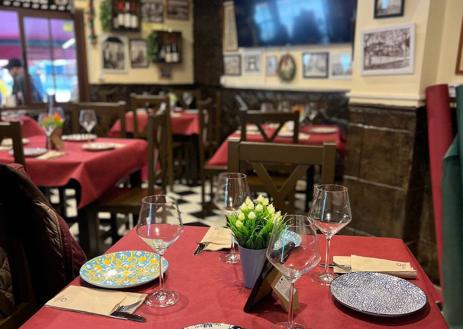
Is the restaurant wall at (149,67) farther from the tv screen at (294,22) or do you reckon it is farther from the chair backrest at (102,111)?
the chair backrest at (102,111)

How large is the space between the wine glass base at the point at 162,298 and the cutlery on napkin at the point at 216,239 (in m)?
0.28

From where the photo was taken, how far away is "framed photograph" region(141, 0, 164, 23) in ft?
20.0

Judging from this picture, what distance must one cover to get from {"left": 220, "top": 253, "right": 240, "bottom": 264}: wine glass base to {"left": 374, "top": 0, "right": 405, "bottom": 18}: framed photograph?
197 cm

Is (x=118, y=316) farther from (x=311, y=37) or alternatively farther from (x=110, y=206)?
(x=311, y=37)

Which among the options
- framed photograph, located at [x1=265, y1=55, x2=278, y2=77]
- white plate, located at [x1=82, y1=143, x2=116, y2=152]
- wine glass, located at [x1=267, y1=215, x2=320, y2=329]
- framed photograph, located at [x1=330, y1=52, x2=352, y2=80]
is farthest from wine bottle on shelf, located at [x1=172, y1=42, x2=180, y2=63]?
wine glass, located at [x1=267, y1=215, x2=320, y2=329]

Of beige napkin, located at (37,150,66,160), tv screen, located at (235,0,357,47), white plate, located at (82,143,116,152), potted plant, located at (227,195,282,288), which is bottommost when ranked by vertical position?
beige napkin, located at (37,150,66,160)

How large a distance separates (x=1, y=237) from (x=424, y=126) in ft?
7.52

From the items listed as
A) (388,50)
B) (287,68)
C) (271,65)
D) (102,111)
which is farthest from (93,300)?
(271,65)

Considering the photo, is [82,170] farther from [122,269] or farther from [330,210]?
[330,210]

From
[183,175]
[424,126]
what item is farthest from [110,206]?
[183,175]

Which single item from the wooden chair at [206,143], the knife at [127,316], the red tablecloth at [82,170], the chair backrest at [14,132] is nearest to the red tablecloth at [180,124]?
the wooden chair at [206,143]

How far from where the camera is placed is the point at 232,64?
5.91 m

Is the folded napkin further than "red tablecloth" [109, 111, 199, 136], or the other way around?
"red tablecloth" [109, 111, 199, 136]

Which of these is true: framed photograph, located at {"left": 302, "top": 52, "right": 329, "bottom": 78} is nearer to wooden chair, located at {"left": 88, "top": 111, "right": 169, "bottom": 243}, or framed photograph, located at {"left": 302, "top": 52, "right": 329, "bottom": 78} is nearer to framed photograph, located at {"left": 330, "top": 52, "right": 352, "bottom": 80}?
framed photograph, located at {"left": 330, "top": 52, "right": 352, "bottom": 80}
